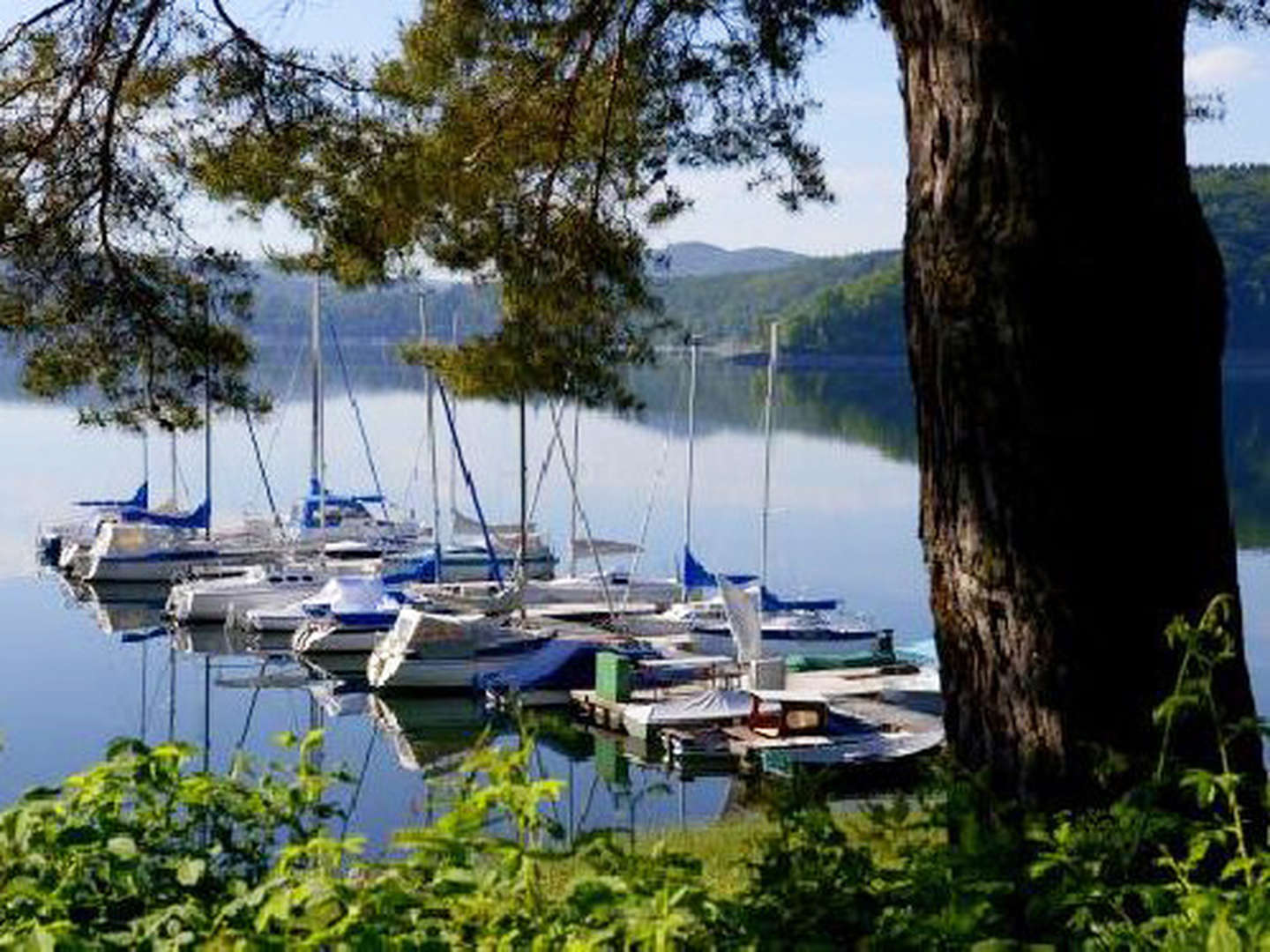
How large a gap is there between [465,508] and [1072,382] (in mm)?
44571

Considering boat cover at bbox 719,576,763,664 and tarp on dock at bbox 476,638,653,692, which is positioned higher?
boat cover at bbox 719,576,763,664

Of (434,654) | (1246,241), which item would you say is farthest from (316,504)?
(1246,241)

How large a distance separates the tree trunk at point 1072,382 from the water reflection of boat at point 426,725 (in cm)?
1620

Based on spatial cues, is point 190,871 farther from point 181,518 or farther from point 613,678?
point 181,518

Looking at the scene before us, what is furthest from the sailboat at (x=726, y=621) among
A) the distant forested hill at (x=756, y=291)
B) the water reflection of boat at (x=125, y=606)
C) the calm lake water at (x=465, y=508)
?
the distant forested hill at (x=756, y=291)

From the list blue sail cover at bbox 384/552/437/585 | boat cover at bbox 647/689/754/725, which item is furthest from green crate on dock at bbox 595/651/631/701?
blue sail cover at bbox 384/552/437/585

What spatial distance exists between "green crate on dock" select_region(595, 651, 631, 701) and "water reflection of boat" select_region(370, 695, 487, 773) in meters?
1.48

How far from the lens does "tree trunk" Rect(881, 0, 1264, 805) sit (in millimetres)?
2463

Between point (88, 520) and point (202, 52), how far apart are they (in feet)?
115

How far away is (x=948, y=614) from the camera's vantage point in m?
2.60

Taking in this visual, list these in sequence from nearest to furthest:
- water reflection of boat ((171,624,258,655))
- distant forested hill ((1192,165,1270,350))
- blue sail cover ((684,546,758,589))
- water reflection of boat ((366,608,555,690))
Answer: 1. water reflection of boat ((366,608,555,690))
2. water reflection of boat ((171,624,258,655))
3. blue sail cover ((684,546,758,589))
4. distant forested hill ((1192,165,1270,350))

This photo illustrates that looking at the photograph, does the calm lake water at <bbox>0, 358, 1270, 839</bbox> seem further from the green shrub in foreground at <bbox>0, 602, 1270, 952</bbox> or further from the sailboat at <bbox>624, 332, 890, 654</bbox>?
the sailboat at <bbox>624, 332, 890, 654</bbox>

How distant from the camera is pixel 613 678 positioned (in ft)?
63.8

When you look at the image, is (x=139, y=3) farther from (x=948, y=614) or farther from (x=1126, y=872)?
(x=1126, y=872)
